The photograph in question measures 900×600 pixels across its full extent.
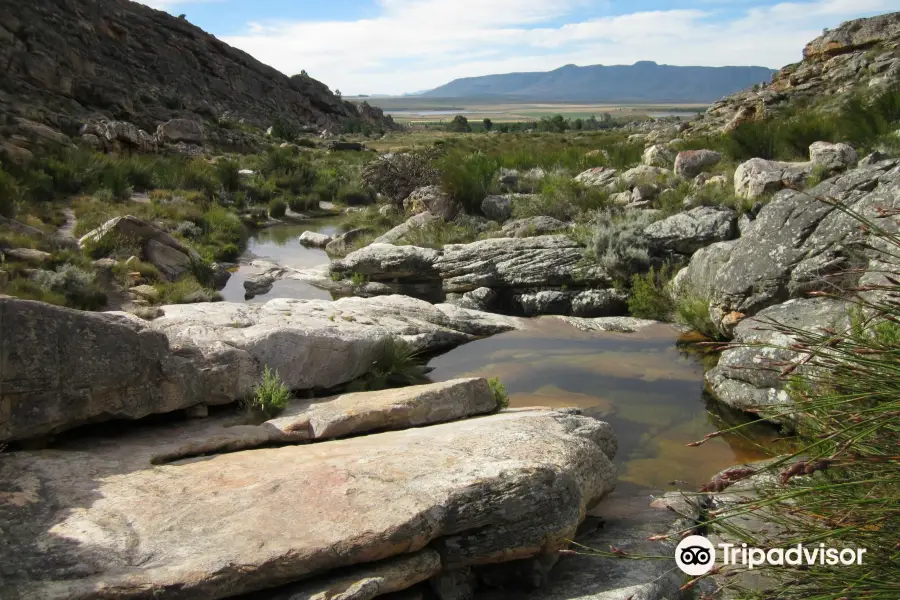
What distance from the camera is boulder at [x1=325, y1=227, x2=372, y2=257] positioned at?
14680 mm

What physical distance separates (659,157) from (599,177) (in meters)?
1.85

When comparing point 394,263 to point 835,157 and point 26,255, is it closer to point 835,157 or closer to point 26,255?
point 26,255

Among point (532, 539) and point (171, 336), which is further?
point (171, 336)

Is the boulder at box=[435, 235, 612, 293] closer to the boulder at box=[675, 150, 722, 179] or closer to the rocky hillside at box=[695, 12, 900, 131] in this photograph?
the boulder at box=[675, 150, 722, 179]

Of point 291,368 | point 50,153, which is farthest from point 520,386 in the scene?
point 50,153

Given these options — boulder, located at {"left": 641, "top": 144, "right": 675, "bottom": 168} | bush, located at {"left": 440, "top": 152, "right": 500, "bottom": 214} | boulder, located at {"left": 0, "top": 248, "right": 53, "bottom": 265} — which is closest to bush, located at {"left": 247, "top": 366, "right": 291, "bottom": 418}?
boulder, located at {"left": 0, "top": 248, "right": 53, "bottom": 265}

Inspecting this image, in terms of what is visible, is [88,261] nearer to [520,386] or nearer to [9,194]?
[9,194]

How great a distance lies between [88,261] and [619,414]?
759 centimetres

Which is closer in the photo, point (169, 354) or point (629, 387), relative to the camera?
point (169, 354)

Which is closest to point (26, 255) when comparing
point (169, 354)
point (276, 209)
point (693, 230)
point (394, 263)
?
point (169, 354)

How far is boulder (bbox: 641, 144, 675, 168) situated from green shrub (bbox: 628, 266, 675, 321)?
22.9ft

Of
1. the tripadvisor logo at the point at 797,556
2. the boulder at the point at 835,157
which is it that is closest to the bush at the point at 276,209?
the boulder at the point at 835,157

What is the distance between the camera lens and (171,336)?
6.12 meters

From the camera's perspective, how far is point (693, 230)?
10453mm
